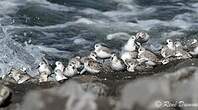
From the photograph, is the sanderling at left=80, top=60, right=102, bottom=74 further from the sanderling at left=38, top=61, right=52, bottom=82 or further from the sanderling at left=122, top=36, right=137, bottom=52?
the sanderling at left=122, top=36, right=137, bottom=52

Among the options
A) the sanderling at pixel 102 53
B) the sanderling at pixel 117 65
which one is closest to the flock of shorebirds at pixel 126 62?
the sanderling at pixel 117 65

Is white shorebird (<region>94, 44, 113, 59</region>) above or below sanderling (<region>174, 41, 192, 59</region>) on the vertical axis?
below

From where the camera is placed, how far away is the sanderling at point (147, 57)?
12.5m

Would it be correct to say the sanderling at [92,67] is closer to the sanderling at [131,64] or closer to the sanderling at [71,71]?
the sanderling at [71,71]

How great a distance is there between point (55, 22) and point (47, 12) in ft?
4.37

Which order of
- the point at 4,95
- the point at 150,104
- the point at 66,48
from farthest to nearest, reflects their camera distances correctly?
the point at 66,48
the point at 4,95
the point at 150,104

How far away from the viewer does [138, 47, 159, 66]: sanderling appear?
41.1 feet

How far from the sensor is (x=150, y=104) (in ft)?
17.5

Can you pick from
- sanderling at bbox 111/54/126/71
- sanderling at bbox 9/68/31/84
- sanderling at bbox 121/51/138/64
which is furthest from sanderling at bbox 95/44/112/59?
sanderling at bbox 9/68/31/84

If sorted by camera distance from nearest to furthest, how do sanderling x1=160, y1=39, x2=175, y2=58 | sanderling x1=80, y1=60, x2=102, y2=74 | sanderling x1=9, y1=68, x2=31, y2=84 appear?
sanderling x1=9, y1=68, x2=31, y2=84 → sanderling x1=80, y1=60, x2=102, y2=74 → sanderling x1=160, y1=39, x2=175, y2=58

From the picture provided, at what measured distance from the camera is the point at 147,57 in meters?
12.7

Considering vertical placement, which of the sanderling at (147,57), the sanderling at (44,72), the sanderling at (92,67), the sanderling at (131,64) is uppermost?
the sanderling at (147,57)

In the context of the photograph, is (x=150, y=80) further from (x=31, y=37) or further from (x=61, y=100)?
(x=31, y=37)

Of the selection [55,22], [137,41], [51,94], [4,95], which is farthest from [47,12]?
[51,94]
